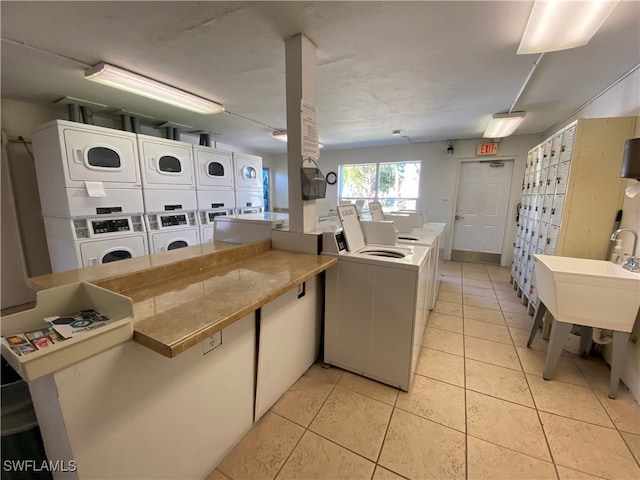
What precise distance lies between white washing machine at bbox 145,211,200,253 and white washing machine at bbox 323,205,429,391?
2.34 metres

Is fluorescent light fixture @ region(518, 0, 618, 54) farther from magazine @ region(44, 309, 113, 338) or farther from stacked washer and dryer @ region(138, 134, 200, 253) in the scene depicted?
stacked washer and dryer @ region(138, 134, 200, 253)

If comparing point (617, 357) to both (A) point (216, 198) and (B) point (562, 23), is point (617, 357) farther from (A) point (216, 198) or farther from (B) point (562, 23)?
(A) point (216, 198)

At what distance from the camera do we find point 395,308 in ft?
5.91

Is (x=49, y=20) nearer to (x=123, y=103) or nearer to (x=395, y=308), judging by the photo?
(x=123, y=103)

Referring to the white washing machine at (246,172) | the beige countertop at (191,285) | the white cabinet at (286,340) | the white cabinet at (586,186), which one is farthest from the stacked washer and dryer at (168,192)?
the white cabinet at (586,186)

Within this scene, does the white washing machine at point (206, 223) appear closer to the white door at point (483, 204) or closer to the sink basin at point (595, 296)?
the sink basin at point (595, 296)

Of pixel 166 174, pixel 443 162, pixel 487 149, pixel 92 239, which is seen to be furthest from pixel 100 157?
pixel 487 149

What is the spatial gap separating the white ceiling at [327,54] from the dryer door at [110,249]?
1586 mm

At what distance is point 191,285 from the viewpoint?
1359mm

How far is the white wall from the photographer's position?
15.8 ft

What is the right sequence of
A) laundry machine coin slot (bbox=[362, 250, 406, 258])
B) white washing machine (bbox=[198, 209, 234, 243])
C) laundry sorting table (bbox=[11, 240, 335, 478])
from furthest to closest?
white washing machine (bbox=[198, 209, 234, 243])
laundry machine coin slot (bbox=[362, 250, 406, 258])
laundry sorting table (bbox=[11, 240, 335, 478])

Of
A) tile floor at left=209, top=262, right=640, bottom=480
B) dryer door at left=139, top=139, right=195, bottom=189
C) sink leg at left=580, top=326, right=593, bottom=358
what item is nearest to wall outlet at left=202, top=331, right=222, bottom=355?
tile floor at left=209, top=262, right=640, bottom=480

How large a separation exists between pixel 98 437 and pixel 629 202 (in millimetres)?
3589

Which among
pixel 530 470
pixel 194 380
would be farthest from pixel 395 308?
pixel 194 380
